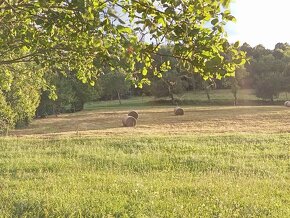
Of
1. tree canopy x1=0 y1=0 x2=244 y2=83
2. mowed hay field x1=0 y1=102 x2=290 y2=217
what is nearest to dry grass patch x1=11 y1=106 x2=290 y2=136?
mowed hay field x1=0 y1=102 x2=290 y2=217

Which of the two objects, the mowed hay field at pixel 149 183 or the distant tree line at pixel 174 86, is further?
the distant tree line at pixel 174 86

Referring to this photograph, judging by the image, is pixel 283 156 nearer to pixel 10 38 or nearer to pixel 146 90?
pixel 10 38

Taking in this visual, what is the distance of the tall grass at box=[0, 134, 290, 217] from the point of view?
27.0 ft

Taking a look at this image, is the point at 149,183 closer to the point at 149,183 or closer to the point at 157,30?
the point at 149,183

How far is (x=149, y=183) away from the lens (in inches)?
438

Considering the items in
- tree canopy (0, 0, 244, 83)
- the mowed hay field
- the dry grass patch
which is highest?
tree canopy (0, 0, 244, 83)

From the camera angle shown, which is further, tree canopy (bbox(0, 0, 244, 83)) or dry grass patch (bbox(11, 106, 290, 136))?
dry grass patch (bbox(11, 106, 290, 136))

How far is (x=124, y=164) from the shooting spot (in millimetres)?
15414

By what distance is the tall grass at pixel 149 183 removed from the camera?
8.23m

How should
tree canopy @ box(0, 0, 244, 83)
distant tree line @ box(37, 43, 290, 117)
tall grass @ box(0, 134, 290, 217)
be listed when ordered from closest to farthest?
tree canopy @ box(0, 0, 244, 83) → tall grass @ box(0, 134, 290, 217) → distant tree line @ box(37, 43, 290, 117)

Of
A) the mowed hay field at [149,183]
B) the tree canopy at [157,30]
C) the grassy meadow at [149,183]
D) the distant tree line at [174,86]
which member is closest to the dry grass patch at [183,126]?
the mowed hay field at [149,183]

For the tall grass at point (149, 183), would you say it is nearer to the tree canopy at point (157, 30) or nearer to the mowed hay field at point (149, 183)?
the mowed hay field at point (149, 183)

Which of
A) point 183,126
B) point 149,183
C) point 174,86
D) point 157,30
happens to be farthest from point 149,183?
point 174,86

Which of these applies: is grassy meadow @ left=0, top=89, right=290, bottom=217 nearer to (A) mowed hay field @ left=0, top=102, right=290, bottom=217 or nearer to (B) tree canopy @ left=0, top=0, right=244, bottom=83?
(A) mowed hay field @ left=0, top=102, right=290, bottom=217
